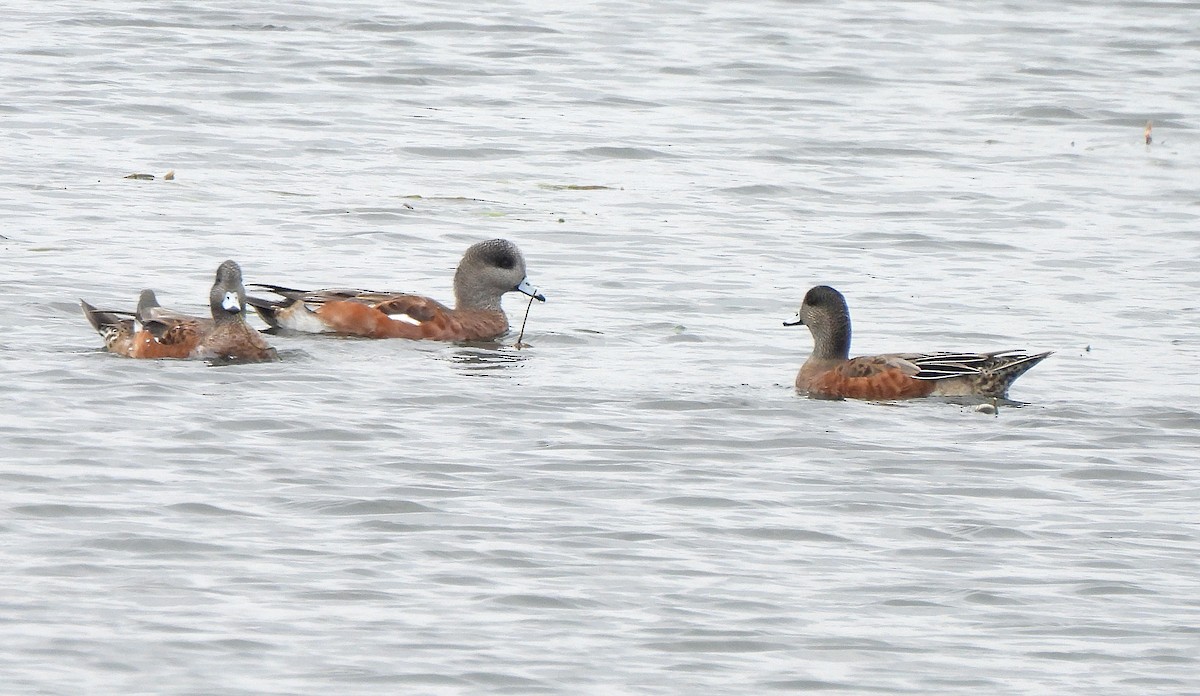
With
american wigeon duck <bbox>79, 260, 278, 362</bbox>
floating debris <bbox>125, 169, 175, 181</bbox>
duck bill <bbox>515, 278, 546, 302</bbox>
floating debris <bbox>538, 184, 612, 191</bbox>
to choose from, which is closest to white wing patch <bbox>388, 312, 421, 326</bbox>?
duck bill <bbox>515, 278, 546, 302</bbox>

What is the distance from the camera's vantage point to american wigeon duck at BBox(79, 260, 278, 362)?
12.2 meters

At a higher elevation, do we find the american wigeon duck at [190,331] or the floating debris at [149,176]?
the floating debris at [149,176]

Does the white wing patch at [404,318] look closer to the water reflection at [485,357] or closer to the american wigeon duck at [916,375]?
the water reflection at [485,357]

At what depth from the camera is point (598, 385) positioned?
12.1 meters

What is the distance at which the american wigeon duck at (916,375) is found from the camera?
12055 mm

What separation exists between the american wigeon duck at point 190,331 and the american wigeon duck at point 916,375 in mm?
3056

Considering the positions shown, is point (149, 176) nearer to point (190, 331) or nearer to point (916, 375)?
point (190, 331)

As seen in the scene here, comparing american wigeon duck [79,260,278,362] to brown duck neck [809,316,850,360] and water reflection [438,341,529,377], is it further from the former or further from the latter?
brown duck neck [809,316,850,360]

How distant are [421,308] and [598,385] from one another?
1.78 m

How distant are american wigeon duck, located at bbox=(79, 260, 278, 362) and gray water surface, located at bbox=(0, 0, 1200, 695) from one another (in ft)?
0.64

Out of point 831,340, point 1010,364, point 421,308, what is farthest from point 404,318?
point 1010,364

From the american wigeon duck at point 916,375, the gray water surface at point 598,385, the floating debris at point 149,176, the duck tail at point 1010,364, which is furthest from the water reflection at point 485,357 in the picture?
the floating debris at point 149,176

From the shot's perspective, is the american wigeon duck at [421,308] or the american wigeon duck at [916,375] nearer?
the american wigeon duck at [916,375]

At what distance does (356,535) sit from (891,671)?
2.32m
